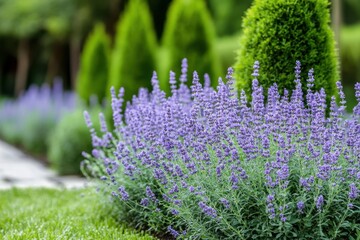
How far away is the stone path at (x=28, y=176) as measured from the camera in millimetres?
8062

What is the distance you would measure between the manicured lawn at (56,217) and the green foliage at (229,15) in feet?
33.3

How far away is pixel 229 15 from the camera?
16.0 metres

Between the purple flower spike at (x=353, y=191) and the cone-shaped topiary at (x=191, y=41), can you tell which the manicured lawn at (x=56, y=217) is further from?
the cone-shaped topiary at (x=191, y=41)

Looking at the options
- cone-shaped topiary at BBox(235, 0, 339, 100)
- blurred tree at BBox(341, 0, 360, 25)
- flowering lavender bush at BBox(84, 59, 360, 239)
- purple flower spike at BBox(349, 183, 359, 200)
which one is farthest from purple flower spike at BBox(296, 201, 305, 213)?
blurred tree at BBox(341, 0, 360, 25)

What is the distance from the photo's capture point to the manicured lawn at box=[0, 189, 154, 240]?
4246 millimetres

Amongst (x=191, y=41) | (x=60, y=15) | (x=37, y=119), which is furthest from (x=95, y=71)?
(x=60, y=15)

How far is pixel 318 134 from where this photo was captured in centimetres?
366

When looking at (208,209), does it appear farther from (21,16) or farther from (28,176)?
(21,16)

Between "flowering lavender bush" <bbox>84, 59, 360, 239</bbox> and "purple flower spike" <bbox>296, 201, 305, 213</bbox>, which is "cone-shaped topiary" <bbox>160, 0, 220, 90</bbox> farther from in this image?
"purple flower spike" <bbox>296, 201, 305, 213</bbox>

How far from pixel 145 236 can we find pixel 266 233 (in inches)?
40.8

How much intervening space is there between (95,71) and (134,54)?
3.07m

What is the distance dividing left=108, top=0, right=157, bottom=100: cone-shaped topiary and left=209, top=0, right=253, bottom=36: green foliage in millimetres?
7405

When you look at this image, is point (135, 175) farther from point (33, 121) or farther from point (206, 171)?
point (33, 121)

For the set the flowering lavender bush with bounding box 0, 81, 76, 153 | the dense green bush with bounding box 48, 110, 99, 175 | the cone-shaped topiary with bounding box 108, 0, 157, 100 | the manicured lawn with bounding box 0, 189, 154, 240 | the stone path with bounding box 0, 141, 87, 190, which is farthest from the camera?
the flowering lavender bush with bounding box 0, 81, 76, 153
